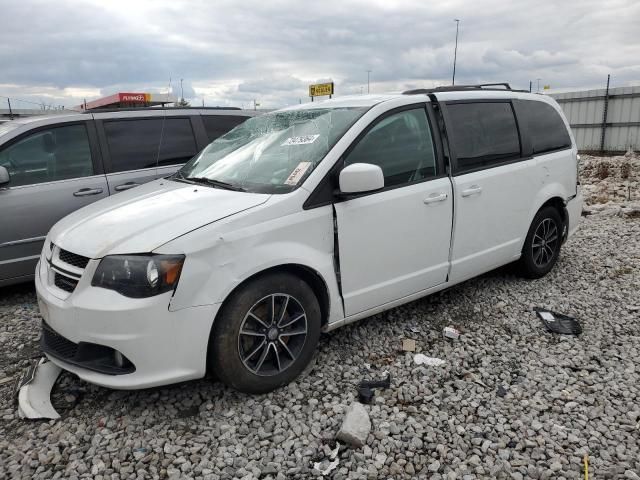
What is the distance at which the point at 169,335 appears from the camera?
107 inches

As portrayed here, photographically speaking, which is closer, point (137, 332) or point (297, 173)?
point (137, 332)

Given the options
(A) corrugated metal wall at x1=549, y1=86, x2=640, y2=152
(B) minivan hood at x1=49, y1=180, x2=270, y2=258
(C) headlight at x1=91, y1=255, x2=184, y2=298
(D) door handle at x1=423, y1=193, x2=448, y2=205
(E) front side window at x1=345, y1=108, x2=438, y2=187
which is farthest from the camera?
(A) corrugated metal wall at x1=549, y1=86, x2=640, y2=152

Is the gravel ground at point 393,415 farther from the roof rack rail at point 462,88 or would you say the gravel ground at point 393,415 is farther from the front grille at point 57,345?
the roof rack rail at point 462,88

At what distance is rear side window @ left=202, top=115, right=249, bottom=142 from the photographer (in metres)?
5.93

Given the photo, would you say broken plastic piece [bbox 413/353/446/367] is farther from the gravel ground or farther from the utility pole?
the utility pole

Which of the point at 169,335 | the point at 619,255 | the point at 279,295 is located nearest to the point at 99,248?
the point at 169,335

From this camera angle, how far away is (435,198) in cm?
376

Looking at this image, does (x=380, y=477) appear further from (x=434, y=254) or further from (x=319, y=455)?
(x=434, y=254)

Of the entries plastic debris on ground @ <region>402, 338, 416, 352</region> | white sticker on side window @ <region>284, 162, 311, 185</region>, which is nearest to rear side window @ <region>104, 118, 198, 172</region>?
white sticker on side window @ <region>284, 162, 311, 185</region>

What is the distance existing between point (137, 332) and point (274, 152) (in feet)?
5.22

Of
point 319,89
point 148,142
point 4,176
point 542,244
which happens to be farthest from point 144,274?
point 319,89

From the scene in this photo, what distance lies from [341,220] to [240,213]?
2.26 feet

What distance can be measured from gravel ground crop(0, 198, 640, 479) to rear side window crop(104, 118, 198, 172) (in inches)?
76.2

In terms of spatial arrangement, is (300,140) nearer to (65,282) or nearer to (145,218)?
(145,218)
